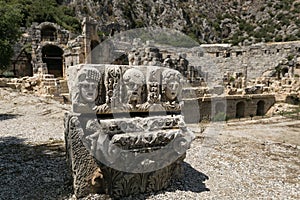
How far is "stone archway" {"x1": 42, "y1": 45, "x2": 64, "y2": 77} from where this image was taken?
875 inches

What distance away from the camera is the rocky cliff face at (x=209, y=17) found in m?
37.3

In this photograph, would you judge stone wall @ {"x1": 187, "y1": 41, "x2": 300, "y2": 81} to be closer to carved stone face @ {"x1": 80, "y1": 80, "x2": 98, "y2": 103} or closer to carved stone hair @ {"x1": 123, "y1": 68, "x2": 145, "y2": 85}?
carved stone hair @ {"x1": 123, "y1": 68, "x2": 145, "y2": 85}

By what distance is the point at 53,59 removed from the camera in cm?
2264

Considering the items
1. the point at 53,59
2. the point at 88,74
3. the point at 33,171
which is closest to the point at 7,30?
the point at 33,171

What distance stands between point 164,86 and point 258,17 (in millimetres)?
54982

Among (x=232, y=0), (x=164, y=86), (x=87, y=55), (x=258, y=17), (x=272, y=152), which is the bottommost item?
(x=272, y=152)

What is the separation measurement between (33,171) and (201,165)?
10.7 ft

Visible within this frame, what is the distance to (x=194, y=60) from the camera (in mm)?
29453

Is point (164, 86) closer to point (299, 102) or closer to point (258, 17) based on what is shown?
point (299, 102)

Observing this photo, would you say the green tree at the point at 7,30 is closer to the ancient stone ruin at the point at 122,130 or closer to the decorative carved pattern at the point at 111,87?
the ancient stone ruin at the point at 122,130

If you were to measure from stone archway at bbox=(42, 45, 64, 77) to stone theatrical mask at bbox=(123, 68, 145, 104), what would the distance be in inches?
801

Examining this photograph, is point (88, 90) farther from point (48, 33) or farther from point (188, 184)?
point (48, 33)

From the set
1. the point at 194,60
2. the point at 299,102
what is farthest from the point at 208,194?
the point at 194,60

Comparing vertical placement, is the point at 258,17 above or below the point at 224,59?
above
